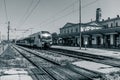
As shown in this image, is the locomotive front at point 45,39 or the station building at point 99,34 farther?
the station building at point 99,34

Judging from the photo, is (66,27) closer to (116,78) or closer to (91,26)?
(91,26)

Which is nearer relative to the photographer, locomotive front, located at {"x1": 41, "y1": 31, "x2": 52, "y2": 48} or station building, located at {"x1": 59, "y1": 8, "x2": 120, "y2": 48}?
locomotive front, located at {"x1": 41, "y1": 31, "x2": 52, "y2": 48}

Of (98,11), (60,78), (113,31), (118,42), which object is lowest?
(60,78)

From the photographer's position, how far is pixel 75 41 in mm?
49812

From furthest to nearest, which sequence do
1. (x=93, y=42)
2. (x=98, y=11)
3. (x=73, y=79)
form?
(x=98, y=11) < (x=93, y=42) < (x=73, y=79)

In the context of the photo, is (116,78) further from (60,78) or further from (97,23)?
(97,23)

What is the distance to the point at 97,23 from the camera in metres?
63.1

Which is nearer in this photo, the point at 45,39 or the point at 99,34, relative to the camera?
the point at 45,39

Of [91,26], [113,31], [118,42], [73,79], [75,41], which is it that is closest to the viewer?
[73,79]

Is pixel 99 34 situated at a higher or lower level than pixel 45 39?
higher

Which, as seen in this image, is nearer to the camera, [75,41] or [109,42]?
[109,42]

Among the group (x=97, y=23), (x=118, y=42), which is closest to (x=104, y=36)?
(x=118, y=42)

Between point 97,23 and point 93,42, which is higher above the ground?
point 97,23

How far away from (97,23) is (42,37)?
118 ft
